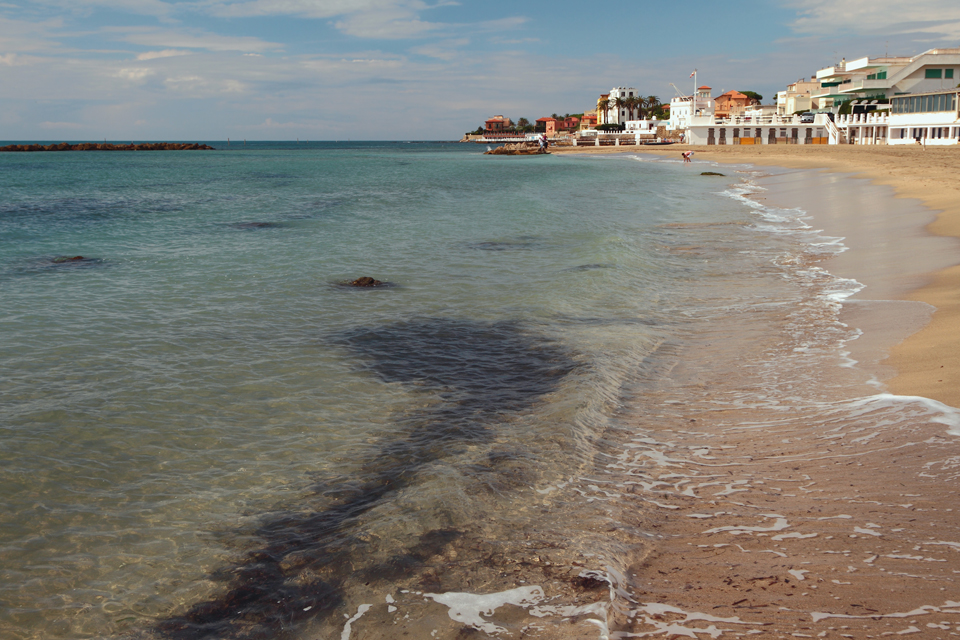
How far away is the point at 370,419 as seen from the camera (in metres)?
7.15

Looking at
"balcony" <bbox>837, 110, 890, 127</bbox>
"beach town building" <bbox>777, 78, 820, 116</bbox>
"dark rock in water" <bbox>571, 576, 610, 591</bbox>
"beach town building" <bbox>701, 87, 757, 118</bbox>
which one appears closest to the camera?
"dark rock in water" <bbox>571, 576, 610, 591</bbox>

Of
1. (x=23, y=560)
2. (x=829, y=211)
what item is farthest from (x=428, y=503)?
(x=829, y=211)

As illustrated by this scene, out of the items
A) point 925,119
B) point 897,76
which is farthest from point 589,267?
point 897,76

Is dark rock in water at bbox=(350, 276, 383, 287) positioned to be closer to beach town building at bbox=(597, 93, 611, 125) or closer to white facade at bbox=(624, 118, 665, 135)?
white facade at bbox=(624, 118, 665, 135)

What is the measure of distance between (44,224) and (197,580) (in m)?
26.5

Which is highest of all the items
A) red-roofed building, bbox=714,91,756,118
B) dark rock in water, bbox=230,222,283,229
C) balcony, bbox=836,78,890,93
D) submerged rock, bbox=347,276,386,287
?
red-roofed building, bbox=714,91,756,118

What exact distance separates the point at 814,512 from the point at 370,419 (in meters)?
4.60

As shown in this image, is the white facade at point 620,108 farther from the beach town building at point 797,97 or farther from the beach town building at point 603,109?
the beach town building at point 797,97

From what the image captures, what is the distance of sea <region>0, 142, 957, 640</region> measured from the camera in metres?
4.23

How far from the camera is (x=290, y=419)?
23.5ft

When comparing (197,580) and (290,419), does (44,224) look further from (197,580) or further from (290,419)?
(197,580)

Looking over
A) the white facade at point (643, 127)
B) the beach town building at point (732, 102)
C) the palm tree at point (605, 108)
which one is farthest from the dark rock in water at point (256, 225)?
the palm tree at point (605, 108)

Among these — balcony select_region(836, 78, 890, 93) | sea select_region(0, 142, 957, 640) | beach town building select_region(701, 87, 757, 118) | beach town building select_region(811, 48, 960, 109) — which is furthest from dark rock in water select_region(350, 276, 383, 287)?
beach town building select_region(701, 87, 757, 118)

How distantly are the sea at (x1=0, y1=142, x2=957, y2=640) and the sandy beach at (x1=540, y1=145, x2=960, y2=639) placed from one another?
0.67 ft
